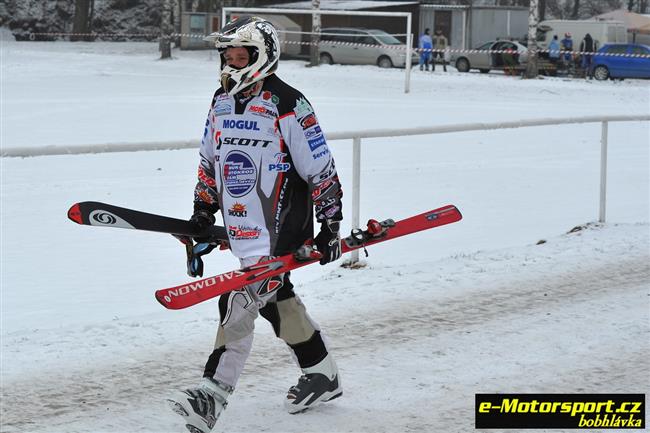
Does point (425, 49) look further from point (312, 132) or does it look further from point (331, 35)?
point (312, 132)

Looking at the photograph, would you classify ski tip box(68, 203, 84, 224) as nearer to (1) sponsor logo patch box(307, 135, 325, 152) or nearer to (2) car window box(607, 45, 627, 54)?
(1) sponsor logo patch box(307, 135, 325, 152)

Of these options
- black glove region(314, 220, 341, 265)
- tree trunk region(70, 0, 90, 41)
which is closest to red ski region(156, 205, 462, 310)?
black glove region(314, 220, 341, 265)

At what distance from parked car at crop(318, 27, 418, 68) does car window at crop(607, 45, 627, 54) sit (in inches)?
264

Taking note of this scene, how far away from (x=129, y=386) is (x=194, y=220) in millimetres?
1157

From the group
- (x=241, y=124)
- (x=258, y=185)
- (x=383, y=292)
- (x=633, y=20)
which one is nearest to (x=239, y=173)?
(x=258, y=185)

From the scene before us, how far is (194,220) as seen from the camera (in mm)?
5125

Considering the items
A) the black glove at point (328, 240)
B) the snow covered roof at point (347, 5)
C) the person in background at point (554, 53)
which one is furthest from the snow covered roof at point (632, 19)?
the black glove at point (328, 240)

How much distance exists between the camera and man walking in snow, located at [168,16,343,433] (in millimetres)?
4785

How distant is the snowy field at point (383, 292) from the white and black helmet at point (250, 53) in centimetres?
162

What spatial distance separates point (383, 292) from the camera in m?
7.89

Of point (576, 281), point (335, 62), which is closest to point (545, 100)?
point (335, 62)

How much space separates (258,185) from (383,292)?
126 inches

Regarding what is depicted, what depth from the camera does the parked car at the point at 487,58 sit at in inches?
1493

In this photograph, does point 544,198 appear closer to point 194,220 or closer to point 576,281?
point 576,281
